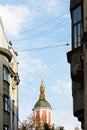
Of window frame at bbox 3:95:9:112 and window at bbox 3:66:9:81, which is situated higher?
window at bbox 3:66:9:81

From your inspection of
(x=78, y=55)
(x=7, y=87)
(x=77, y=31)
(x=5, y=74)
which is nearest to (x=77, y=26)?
(x=77, y=31)

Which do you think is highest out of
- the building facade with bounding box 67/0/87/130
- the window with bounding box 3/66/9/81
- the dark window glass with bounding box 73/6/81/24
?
the window with bounding box 3/66/9/81

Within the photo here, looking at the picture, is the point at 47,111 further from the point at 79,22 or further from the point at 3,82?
the point at 79,22

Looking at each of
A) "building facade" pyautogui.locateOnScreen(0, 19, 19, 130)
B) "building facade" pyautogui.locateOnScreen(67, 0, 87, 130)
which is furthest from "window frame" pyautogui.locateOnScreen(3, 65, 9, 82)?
"building facade" pyautogui.locateOnScreen(67, 0, 87, 130)

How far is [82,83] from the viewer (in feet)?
75.6

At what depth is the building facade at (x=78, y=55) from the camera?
21.7m

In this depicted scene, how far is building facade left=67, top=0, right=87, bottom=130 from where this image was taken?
21.7m

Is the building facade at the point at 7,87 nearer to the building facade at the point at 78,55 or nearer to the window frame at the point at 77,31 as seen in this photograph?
the building facade at the point at 78,55

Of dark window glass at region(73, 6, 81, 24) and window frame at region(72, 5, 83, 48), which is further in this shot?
dark window glass at region(73, 6, 81, 24)

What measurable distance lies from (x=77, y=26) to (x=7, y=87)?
87.8ft

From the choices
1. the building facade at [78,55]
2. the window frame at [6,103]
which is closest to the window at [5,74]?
the window frame at [6,103]

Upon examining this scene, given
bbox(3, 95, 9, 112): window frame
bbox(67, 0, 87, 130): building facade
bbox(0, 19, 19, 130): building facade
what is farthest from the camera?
bbox(3, 95, 9, 112): window frame

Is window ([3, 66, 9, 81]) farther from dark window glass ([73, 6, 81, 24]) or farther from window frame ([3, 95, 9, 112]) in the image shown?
dark window glass ([73, 6, 81, 24])

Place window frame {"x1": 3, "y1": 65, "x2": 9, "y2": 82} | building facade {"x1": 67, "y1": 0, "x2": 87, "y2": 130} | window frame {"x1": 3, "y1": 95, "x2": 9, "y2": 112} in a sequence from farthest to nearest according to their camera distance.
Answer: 1. window frame {"x1": 3, "y1": 65, "x2": 9, "y2": 82}
2. window frame {"x1": 3, "y1": 95, "x2": 9, "y2": 112}
3. building facade {"x1": 67, "y1": 0, "x2": 87, "y2": 130}
